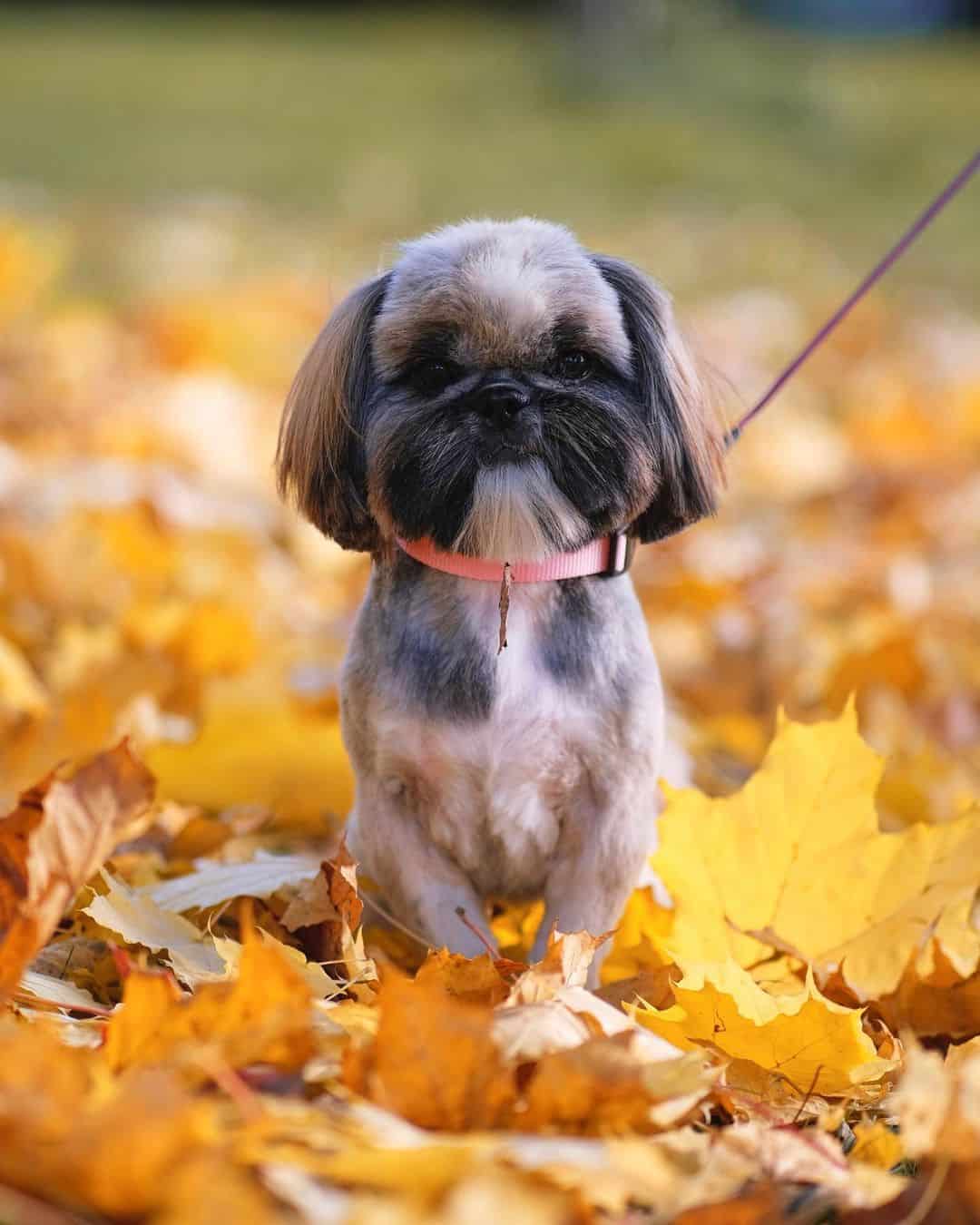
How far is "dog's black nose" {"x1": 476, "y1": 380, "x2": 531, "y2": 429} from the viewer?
2471 mm

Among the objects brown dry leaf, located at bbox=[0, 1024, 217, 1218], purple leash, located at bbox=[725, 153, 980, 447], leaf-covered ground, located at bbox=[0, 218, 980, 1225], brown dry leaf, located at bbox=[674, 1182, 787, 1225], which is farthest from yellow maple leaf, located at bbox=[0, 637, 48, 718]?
brown dry leaf, located at bbox=[674, 1182, 787, 1225]

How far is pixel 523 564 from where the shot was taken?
8.54 feet

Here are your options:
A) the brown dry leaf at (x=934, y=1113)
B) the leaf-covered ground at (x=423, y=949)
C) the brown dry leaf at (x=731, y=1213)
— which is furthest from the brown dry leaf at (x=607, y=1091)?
the brown dry leaf at (x=934, y=1113)

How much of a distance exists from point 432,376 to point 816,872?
42.9 inches

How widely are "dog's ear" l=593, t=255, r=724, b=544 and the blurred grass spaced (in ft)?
29.8

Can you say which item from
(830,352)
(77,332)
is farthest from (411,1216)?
(830,352)

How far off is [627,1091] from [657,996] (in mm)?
734

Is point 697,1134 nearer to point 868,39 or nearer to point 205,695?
point 205,695

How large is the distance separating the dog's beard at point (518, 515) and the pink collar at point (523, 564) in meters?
0.05

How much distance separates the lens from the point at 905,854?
2.72 metres

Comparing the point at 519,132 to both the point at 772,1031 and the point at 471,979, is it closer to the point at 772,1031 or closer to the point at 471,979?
the point at 471,979

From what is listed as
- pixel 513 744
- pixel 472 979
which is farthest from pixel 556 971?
pixel 513 744

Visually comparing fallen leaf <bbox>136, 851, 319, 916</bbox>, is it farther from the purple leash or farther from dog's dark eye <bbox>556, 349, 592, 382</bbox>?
the purple leash

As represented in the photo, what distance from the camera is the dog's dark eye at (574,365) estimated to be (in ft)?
8.57
